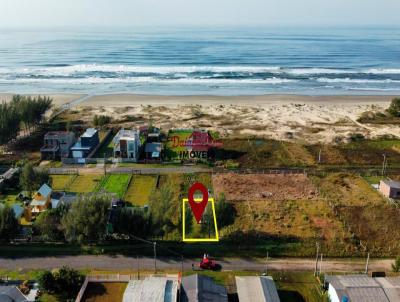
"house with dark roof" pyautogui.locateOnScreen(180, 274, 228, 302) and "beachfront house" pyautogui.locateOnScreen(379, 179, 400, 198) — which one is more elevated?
"beachfront house" pyautogui.locateOnScreen(379, 179, 400, 198)

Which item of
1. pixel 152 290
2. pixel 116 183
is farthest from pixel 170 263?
pixel 116 183

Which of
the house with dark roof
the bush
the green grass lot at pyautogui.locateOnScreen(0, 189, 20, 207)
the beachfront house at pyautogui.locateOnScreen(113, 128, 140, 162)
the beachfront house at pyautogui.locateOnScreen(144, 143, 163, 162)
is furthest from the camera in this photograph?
the bush

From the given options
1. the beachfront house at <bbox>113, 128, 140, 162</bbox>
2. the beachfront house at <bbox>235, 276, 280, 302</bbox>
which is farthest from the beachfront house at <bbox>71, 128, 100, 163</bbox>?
the beachfront house at <bbox>235, 276, 280, 302</bbox>

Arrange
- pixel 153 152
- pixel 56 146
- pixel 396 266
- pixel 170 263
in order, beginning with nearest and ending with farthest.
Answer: pixel 396 266
pixel 170 263
pixel 153 152
pixel 56 146

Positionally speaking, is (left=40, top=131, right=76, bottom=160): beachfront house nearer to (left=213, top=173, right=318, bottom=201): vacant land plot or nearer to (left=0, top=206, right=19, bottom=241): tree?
(left=213, top=173, right=318, bottom=201): vacant land plot

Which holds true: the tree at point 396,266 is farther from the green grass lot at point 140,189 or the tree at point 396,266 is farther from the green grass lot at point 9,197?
the green grass lot at point 9,197

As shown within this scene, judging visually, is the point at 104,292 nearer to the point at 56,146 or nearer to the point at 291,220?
the point at 291,220

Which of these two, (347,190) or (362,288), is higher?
(362,288)

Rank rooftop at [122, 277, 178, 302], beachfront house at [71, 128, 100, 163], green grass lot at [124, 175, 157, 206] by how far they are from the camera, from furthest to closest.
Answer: beachfront house at [71, 128, 100, 163] → green grass lot at [124, 175, 157, 206] → rooftop at [122, 277, 178, 302]
